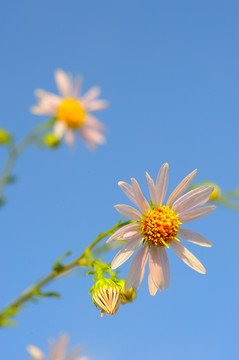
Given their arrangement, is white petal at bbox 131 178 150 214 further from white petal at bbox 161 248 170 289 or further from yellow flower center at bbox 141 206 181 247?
white petal at bbox 161 248 170 289

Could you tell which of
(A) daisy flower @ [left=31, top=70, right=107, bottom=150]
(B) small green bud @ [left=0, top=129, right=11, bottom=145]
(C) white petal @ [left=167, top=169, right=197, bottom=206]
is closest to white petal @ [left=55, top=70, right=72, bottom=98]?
(A) daisy flower @ [left=31, top=70, right=107, bottom=150]

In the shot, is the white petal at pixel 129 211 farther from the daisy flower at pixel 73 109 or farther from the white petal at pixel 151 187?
the daisy flower at pixel 73 109

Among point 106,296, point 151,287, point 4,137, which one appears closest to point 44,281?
point 106,296

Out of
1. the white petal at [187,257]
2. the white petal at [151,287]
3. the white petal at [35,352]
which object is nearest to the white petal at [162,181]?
the white petal at [187,257]

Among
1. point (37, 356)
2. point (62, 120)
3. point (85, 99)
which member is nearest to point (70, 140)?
point (62, 120)

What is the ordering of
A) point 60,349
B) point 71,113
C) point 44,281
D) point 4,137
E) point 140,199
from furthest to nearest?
point 71,113
point 4,137
point 60,349
point 44,281
point 140,199

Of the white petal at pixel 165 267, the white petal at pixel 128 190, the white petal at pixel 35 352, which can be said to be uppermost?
the white petal at pixel 128 190

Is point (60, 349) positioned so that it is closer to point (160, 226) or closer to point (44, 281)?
point (44, 281)
